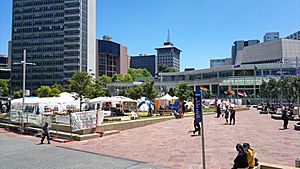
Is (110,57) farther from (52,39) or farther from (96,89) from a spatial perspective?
(96,89)

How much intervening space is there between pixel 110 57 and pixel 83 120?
146m

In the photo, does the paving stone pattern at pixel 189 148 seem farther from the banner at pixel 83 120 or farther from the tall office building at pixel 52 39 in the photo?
the tall office building at pixel 52 39

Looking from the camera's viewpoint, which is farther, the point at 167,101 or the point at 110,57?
the point at 110,57

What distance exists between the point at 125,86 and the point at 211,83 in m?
42.3

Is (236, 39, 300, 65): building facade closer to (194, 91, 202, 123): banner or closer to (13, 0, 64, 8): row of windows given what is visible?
(13, 0, 64, 8): row of windows

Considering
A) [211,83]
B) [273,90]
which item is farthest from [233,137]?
[211,83]

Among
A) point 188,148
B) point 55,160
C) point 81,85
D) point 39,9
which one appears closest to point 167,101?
point 81,85

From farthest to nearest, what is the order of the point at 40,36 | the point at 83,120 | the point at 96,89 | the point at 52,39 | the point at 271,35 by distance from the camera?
the point at 271,35, the point at 40,36, the point at 52,39, the point at 96,89, the point at 83,120

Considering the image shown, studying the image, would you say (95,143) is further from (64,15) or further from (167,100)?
(64,15)

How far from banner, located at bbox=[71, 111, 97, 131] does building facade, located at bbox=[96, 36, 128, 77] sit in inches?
5373

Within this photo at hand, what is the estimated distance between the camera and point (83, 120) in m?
17.4

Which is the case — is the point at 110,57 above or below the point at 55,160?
above

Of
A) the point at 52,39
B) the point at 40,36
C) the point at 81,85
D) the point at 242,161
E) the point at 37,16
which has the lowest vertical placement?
the point at 242,161

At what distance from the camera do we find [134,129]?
68.9ft
